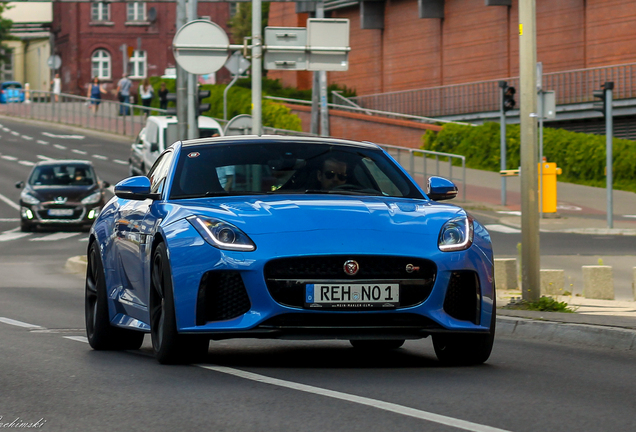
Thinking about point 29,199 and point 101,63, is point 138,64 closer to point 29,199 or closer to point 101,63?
point 101,63

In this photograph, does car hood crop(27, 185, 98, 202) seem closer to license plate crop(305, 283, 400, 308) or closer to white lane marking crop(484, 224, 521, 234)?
white lane marking crop(484, 224, 521, 234)

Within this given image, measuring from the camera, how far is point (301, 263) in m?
7.57

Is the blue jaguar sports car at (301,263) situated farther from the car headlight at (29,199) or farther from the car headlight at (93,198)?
the car headlight at (29,199)

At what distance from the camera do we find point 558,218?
101 feet

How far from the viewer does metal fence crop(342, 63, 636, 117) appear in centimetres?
4028

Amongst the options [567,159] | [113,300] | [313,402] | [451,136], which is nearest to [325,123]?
[451,136]

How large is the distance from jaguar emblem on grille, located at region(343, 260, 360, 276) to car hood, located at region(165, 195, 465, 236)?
215 millimetres

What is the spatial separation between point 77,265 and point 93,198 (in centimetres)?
959

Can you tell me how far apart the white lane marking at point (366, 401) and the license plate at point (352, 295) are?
51 centimetres

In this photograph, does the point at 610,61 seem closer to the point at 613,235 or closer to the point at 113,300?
the point at 613,235

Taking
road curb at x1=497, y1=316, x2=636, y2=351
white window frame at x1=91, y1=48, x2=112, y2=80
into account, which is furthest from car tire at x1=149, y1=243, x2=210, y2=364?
white window frame at x1=91, y1=48, x2=112, y2=80

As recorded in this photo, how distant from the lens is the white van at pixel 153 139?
36438 millimetres

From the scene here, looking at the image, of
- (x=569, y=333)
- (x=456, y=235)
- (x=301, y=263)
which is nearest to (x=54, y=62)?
(x=569, y=333)

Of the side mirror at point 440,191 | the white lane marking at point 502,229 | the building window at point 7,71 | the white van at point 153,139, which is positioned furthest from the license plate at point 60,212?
the building window at point 7,71
